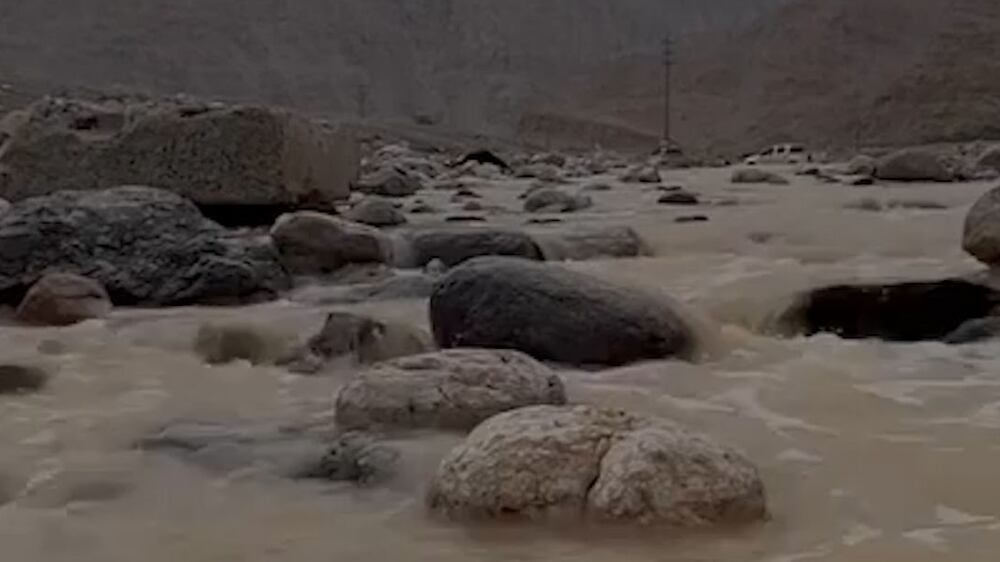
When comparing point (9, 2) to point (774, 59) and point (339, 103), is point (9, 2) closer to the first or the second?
point (339, 103)

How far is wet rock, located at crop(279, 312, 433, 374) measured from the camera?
582 centimetres

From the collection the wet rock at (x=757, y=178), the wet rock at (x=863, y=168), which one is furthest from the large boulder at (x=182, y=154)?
the wet rock at (x=863, y=168)

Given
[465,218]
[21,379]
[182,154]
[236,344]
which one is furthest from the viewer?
[465,218]

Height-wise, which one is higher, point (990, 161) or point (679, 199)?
point (679, 199)

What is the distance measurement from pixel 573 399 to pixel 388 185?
33.7ft

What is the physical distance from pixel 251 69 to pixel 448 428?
2927 inches

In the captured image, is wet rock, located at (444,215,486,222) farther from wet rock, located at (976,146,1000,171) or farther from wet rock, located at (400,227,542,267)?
wet rock, located at (976,146,1000,171)

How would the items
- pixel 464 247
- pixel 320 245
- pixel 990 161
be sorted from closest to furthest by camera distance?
pixel 320 245 < pixel 464 247 < pixel 990 161

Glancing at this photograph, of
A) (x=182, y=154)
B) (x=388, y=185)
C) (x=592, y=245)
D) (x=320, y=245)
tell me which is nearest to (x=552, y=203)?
(x=388, y=185)

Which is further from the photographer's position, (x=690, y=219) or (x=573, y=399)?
(x=690, y=219)

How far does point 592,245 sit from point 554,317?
11.5ft

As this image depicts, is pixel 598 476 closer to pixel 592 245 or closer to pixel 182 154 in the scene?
pixel 592 245

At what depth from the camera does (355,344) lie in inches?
233

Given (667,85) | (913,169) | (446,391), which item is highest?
(446,391)
